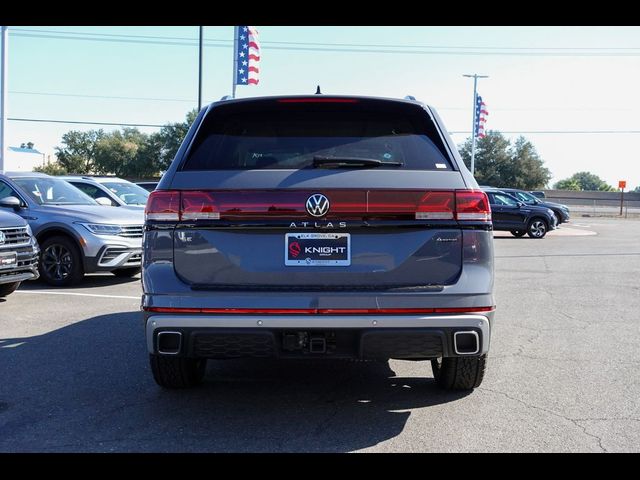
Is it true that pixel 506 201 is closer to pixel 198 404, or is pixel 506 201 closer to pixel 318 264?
pixel 198 404

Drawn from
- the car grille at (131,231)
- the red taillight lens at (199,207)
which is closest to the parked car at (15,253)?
the car grille at (131,231)

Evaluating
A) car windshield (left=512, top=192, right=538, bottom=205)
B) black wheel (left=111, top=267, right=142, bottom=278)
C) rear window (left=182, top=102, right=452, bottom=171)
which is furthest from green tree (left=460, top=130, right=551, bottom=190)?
rear window (left=182, top=102, right=452, bottom=171)

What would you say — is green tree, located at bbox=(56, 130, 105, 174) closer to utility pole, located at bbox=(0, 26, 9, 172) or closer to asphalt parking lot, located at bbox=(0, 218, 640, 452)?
utility pole, located at bbox=(0, 26, 9, 172)

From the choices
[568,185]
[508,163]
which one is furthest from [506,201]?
[568,185]

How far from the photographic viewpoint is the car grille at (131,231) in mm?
10672

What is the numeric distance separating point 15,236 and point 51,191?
279 centimetres

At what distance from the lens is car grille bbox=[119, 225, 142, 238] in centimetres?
1067

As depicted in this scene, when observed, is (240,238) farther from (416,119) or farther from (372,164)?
(416,119)

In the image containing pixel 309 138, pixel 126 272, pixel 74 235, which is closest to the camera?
pixel 309 138

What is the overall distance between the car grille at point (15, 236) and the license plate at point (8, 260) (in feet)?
0.40

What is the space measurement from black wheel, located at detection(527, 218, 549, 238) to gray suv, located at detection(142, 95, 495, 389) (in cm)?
2149

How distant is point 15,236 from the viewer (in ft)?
28.8
